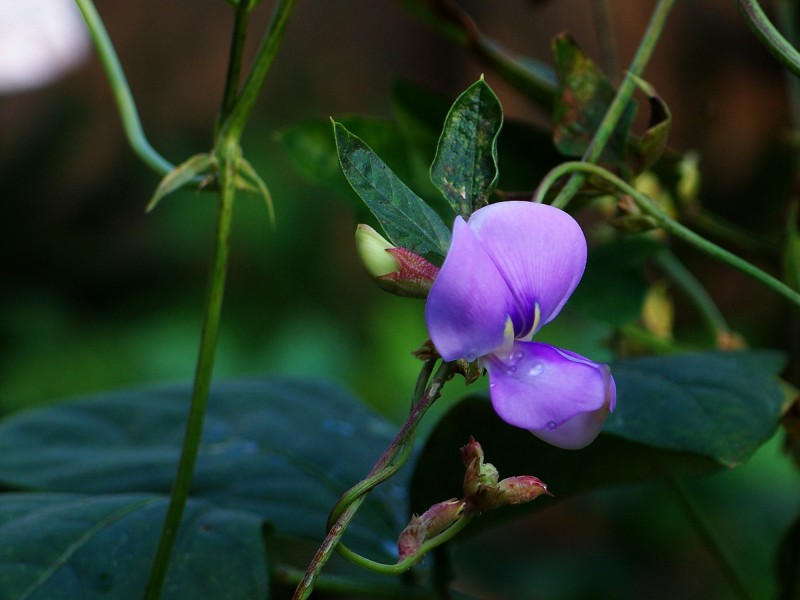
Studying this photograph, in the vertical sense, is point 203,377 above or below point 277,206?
above

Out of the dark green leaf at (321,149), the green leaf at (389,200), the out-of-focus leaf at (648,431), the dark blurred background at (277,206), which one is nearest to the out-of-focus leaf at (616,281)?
the out-of-focus leaf at (648,431)

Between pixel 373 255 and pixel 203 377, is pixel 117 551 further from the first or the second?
pixel 373 255

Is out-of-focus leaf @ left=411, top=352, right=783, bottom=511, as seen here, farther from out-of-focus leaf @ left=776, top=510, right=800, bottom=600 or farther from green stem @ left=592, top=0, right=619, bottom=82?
green stem @ left=592, top=0, right=619, bottom=82

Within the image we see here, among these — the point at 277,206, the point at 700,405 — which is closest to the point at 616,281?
the point at 700,405

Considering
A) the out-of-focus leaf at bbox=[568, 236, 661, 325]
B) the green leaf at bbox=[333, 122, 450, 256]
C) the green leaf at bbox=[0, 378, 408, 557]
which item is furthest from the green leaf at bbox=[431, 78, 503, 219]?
the green leaf at bbox=[0, 378, 408, 557]

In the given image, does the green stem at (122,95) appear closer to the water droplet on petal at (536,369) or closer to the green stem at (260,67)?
the green stem at (260,67)

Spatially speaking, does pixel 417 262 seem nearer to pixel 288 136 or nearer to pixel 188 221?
pixel 288 136
